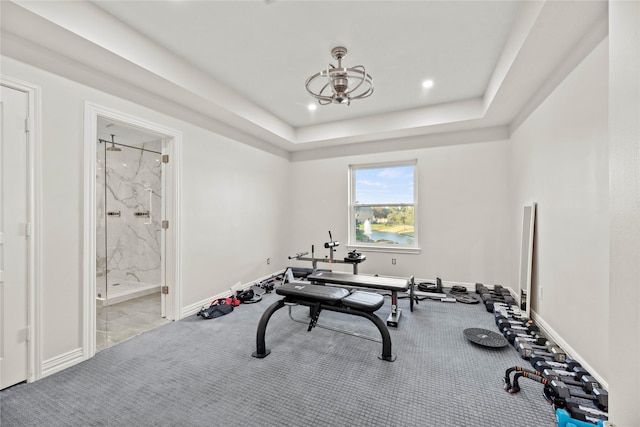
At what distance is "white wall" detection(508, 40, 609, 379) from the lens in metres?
1.91

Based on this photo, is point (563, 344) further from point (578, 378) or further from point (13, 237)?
point (13, 237)

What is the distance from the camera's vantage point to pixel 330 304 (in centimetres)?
251

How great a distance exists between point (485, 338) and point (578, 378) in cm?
70

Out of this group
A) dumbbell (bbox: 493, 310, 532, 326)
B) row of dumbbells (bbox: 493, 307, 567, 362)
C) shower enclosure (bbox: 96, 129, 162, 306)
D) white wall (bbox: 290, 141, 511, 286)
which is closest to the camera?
row of dumbbells (bbox: 493, 307, 567, 362)

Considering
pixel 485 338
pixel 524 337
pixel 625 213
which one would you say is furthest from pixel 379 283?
pixel 625 213

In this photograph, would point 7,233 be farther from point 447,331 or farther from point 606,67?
point 606,67

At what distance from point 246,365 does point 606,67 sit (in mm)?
3474

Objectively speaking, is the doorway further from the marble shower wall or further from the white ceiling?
the white ceiling

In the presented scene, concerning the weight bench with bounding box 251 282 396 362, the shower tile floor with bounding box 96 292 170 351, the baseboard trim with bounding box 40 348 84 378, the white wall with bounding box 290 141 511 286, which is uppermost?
the white wall with bounding box 290 141 511 286

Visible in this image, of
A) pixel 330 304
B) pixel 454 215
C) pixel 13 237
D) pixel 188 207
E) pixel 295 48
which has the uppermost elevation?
pixel 295 48

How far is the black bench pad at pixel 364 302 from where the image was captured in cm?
233

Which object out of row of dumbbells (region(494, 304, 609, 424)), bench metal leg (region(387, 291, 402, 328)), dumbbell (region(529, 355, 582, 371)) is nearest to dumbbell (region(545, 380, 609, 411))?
row of dumbbells (region(494, 304, 609, 424))

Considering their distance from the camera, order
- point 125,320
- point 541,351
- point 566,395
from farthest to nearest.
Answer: point 125,320 → point 541,351 → point 566,395

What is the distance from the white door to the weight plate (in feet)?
15.0
